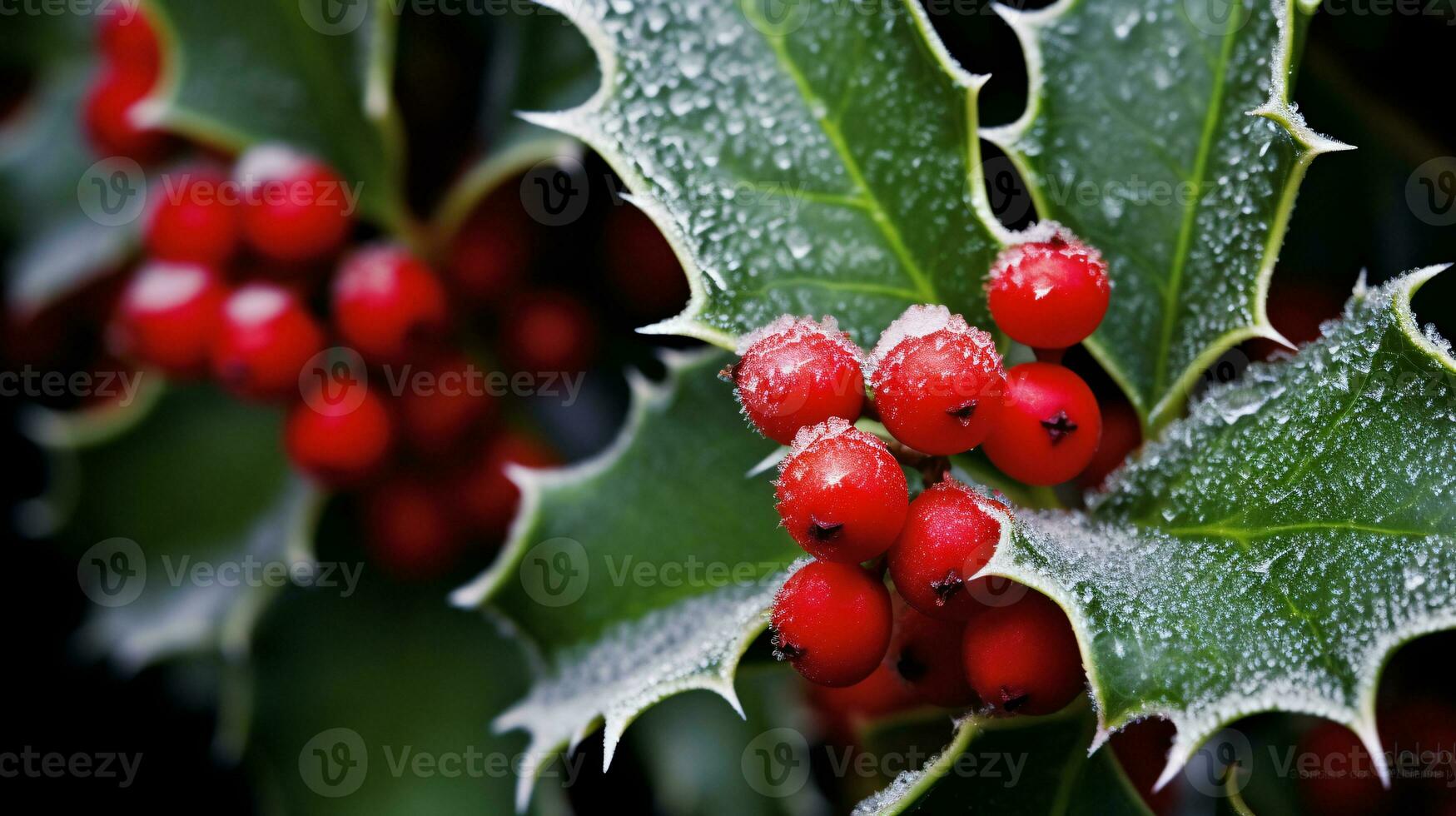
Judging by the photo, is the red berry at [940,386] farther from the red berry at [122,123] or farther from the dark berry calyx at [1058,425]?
the red berry at [122,123]

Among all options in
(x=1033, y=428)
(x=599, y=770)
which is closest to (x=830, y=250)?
(x=1033, y=428)

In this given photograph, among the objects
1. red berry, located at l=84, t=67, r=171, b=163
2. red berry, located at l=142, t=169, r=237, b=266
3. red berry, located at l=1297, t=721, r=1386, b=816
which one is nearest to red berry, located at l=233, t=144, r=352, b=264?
red berry, located at l=142, t=169, r=237, b=266

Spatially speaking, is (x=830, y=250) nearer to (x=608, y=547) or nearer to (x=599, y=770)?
(x=608, y=547)

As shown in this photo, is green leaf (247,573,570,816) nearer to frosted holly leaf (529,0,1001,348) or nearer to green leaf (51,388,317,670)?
green leaf (51,388,317,670)

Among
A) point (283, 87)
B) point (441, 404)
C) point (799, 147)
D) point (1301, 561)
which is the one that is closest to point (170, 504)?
point (441, 404)

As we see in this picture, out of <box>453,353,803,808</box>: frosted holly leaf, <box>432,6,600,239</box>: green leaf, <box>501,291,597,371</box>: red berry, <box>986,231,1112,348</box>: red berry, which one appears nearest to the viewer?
<box>986,231,1112,348</box>: red berry

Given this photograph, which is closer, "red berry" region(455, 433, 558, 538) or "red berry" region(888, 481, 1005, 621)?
"red berry" region(888, 481, 1005, 621)

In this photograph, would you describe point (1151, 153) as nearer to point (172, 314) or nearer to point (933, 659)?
point (933, 659)
